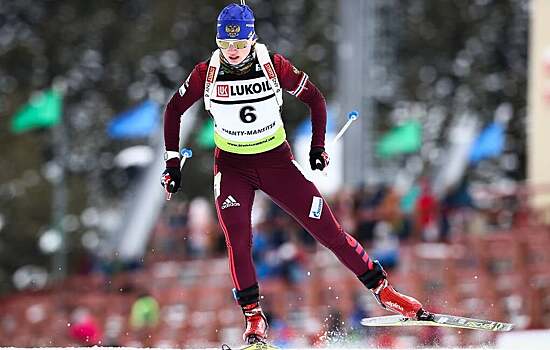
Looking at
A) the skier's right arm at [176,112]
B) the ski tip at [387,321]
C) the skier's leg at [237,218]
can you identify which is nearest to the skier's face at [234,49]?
the skier's right arm at [176,112]

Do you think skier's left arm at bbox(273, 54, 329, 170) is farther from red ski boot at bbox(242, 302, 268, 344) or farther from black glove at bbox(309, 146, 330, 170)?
red ski boot at bbox(242, 302, 268, 344)

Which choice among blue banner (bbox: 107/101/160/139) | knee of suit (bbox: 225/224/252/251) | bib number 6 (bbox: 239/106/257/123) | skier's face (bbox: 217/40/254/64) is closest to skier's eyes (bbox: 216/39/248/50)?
skier's face (bbox: 217/40/254/64)

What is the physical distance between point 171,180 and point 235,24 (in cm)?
103

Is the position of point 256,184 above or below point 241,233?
above

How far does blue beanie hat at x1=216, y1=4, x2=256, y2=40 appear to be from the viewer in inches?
314

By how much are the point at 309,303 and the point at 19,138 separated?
1852cm

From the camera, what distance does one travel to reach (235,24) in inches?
314

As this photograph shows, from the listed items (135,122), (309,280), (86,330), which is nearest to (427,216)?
(309,280)

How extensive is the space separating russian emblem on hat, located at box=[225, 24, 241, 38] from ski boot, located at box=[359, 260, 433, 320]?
1.75m

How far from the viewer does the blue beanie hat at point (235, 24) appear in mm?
7965

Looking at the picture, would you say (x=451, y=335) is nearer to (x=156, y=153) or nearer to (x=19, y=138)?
(x=156, y=153)

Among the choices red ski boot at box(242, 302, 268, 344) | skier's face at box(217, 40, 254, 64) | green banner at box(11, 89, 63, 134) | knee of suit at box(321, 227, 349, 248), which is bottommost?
red ski boot at box(242, 302, 268, 344)

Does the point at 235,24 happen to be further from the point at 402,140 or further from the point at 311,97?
the point at 402,140

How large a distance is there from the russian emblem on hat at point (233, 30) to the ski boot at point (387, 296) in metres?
1.75
